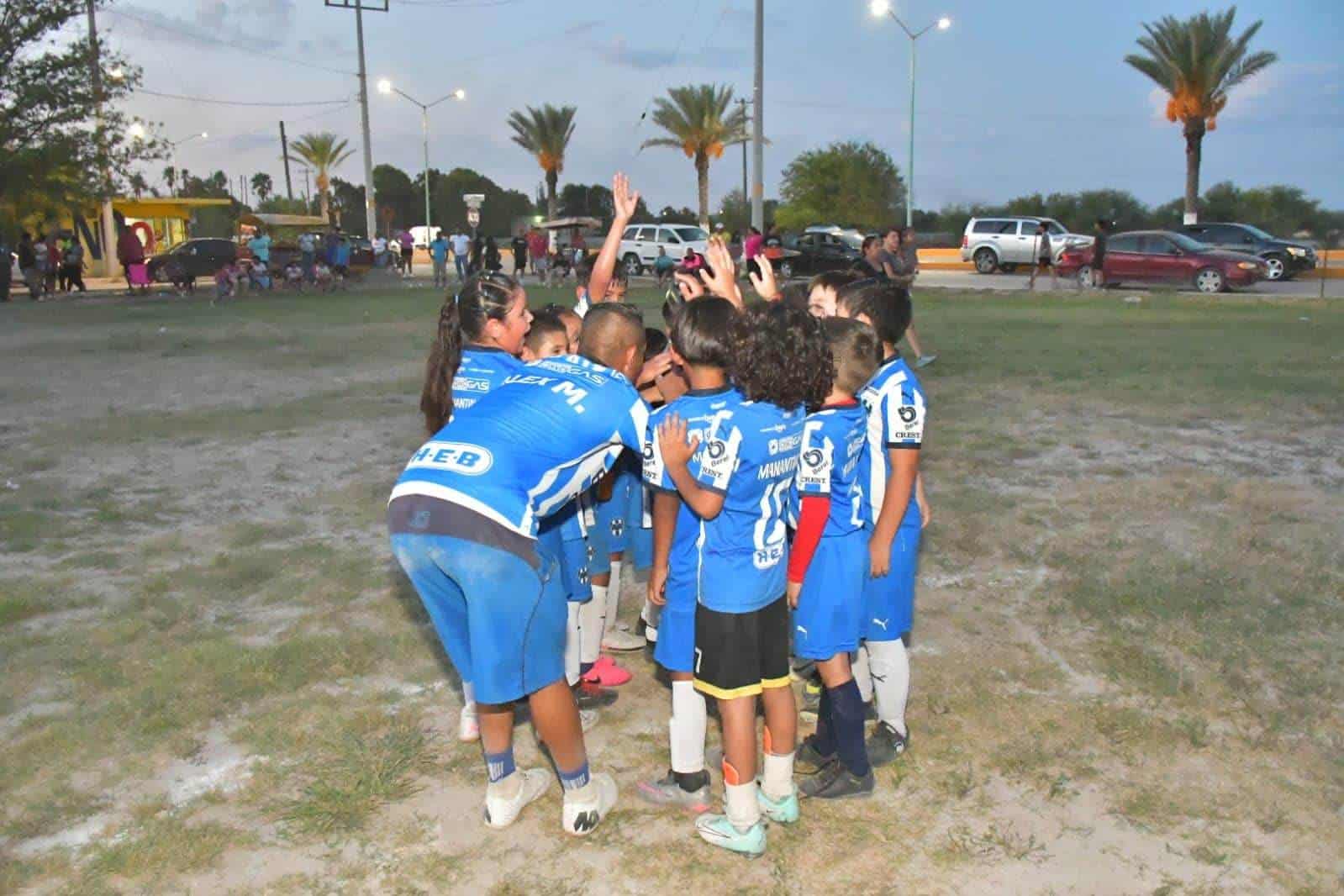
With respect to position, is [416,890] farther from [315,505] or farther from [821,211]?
[821,211]

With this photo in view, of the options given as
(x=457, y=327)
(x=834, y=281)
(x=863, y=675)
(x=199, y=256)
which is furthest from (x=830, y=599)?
(x=199, y=256)

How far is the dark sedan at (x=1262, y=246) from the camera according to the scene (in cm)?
2783

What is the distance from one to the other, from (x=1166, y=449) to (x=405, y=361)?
9394 mm

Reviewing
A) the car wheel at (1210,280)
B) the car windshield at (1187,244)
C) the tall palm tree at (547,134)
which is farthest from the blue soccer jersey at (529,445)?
the tall palm tree at (547,134)

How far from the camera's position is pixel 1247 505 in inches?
271

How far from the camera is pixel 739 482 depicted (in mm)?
3074

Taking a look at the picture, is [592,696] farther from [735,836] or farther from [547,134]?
[547,134]

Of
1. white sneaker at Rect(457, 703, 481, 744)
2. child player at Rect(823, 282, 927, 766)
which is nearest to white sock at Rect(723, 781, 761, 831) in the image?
child player at Rect(823, 282, 927, 766)

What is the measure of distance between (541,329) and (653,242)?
31.8 meters

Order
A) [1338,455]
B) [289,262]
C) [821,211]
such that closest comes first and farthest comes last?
[1338,455] < [289,262] < [821,211]

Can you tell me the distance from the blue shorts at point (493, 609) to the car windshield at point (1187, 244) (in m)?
26.2

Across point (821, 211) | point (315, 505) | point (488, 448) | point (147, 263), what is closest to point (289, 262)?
point (147, 263)

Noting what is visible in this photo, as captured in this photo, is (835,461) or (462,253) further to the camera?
(462,253)

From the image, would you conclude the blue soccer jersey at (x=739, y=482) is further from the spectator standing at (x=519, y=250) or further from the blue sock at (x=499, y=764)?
the spectator standing at (x=519, y=250)
